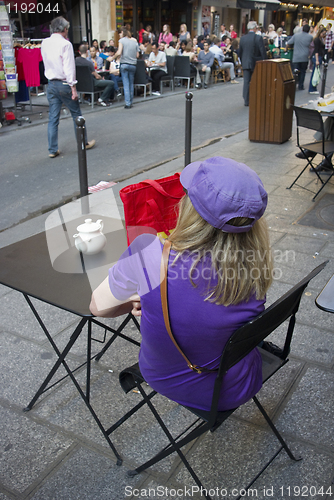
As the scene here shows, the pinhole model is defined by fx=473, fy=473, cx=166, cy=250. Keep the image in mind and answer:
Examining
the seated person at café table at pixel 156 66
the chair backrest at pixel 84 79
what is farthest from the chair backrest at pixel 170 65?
the chair backrest at pixel 84 79

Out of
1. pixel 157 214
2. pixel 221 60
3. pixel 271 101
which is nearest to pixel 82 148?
pixel 157 214

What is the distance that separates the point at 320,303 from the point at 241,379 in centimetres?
43

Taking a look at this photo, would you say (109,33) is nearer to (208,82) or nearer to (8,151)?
(208,82)

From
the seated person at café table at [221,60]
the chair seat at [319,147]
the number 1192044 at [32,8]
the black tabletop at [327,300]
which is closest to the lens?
the black tabletop at [327,300]

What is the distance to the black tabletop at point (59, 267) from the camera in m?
2.04

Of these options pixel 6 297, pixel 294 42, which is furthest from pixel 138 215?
pixel 294 42

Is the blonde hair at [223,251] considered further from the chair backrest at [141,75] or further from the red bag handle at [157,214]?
the chair backrest at [141,75]

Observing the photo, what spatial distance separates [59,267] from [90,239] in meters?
0.20

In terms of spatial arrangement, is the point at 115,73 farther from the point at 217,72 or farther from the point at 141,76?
the point at 217,72

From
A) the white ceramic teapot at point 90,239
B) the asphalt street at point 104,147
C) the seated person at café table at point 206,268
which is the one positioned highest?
the seated person at café table at point 206,268

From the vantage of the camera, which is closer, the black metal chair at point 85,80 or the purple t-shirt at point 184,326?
the purple t-shirt at point 184,326

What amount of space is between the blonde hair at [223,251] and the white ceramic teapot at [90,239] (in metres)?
0.80

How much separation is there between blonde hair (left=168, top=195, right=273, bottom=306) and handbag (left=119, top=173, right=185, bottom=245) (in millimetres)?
815

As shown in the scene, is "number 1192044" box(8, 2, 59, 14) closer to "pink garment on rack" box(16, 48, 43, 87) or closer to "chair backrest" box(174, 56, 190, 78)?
"chair backrest" box(174, 56, 190, 78)
